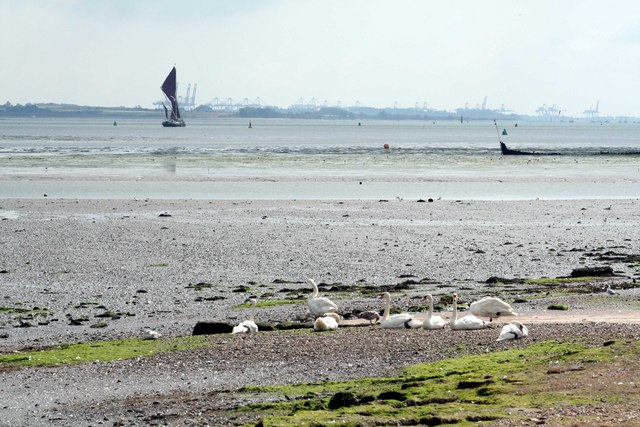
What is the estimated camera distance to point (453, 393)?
10.6 metres

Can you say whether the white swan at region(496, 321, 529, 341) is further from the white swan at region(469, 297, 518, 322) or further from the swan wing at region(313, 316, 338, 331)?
the swan wing at region(313, 316, 338, 331)

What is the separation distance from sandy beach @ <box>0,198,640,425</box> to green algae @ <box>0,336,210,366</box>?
1.42 ft

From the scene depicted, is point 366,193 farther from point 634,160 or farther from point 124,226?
point 634,160

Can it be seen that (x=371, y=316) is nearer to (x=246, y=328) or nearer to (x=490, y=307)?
(x=490, y=307)

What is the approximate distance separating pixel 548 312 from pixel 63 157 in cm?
5915

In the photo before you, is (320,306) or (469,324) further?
(320,306)

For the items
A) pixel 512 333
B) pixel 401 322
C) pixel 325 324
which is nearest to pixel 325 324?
pixel 325 324

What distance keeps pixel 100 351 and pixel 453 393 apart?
17.1ft

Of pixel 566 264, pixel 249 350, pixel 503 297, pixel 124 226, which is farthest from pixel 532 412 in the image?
pixel 124 226

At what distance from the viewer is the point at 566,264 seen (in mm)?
23391

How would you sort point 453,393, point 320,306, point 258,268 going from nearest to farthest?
point 453,393
point 320,306
point 258,268

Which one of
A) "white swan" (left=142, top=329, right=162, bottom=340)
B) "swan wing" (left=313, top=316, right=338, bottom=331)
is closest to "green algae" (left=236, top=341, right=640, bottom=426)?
"swan wing" (left=313, top=316, right=338, bottom=331)

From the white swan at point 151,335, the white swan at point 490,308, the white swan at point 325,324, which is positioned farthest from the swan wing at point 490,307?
the white swan at point 151,335

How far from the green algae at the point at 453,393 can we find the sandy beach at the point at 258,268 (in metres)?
0.83
